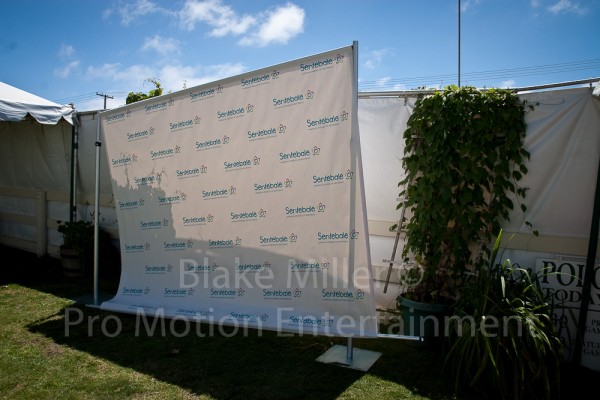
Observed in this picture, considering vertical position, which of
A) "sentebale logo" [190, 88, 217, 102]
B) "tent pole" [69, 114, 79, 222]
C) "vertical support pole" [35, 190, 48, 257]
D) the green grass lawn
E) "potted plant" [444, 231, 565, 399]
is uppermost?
"sentebale logo" [190, 88, 217, 102]

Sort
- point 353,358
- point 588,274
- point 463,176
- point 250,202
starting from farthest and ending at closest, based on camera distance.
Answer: point 250,202, point 463,176, point 353,358, point 588,274

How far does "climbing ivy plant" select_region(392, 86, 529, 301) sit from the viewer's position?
3602 mm

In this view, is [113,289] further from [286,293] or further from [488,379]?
[488,379]

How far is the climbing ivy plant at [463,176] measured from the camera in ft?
11.8

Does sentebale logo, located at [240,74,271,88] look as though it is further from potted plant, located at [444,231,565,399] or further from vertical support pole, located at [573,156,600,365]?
vertical support pole, located at [573,156,600,365]

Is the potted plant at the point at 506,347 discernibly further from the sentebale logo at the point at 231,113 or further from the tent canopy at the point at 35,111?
the tent canopy at the point at 35,111

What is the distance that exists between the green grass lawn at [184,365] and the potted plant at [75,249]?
1.59m

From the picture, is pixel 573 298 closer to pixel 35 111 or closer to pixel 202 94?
pixel 202 94

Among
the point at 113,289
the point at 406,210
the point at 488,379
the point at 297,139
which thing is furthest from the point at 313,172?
the point at 113,289

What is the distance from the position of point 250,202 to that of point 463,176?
1.99 metres

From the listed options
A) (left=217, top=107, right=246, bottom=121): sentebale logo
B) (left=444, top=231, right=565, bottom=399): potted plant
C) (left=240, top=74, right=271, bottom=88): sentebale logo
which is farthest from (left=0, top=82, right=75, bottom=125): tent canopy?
(left=444, top=231, right=565, bottom=399): potted plant

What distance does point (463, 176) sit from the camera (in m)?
3.68

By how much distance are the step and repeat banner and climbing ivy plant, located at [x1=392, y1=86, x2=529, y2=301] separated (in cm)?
94

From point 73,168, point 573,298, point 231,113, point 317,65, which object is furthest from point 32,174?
point 573,298
